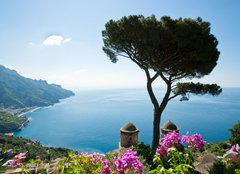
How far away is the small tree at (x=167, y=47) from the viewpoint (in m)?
8.48

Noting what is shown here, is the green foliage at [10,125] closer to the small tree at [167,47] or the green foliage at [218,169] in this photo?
the small tree at [167,47]

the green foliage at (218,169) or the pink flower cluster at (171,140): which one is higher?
the pink flower cluster at (171,140)

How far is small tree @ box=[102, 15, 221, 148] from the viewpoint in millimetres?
8484

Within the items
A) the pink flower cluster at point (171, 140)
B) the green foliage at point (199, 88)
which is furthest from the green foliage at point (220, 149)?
the pink flower cluster at point (171, 140)

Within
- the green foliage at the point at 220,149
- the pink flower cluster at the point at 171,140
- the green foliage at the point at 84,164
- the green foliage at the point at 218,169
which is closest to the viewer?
the green foliage at the point at 84,164

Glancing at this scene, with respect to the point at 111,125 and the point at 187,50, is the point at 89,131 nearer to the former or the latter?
the point at 111,125

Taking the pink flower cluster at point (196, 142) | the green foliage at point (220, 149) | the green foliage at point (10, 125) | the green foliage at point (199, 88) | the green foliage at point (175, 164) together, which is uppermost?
the green foliage at point (199, 88)

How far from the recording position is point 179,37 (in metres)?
8.34

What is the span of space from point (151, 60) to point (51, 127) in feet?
317

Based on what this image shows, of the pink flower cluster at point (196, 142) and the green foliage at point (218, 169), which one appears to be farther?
the green foliage at point (218, 169)

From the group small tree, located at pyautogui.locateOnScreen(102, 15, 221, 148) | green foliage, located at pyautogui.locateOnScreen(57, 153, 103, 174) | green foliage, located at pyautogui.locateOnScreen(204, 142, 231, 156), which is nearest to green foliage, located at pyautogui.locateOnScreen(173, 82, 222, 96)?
small tree, located at pyautogui.locateOnScreen(102, 15, 221, 148)

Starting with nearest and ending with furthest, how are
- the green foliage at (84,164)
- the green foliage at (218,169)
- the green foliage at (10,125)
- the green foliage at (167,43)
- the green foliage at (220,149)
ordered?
the green foliage at (84,164) → the green foliage at (218,169) → the green foliage at (167,43) → the green foliage at (220,149) → the green foliage at (10,125)

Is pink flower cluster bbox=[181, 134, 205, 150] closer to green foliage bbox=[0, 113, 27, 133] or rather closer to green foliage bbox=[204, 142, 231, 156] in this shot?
green foliage bbox=[204, 142, 231, 156]

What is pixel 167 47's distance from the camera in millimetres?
9336
